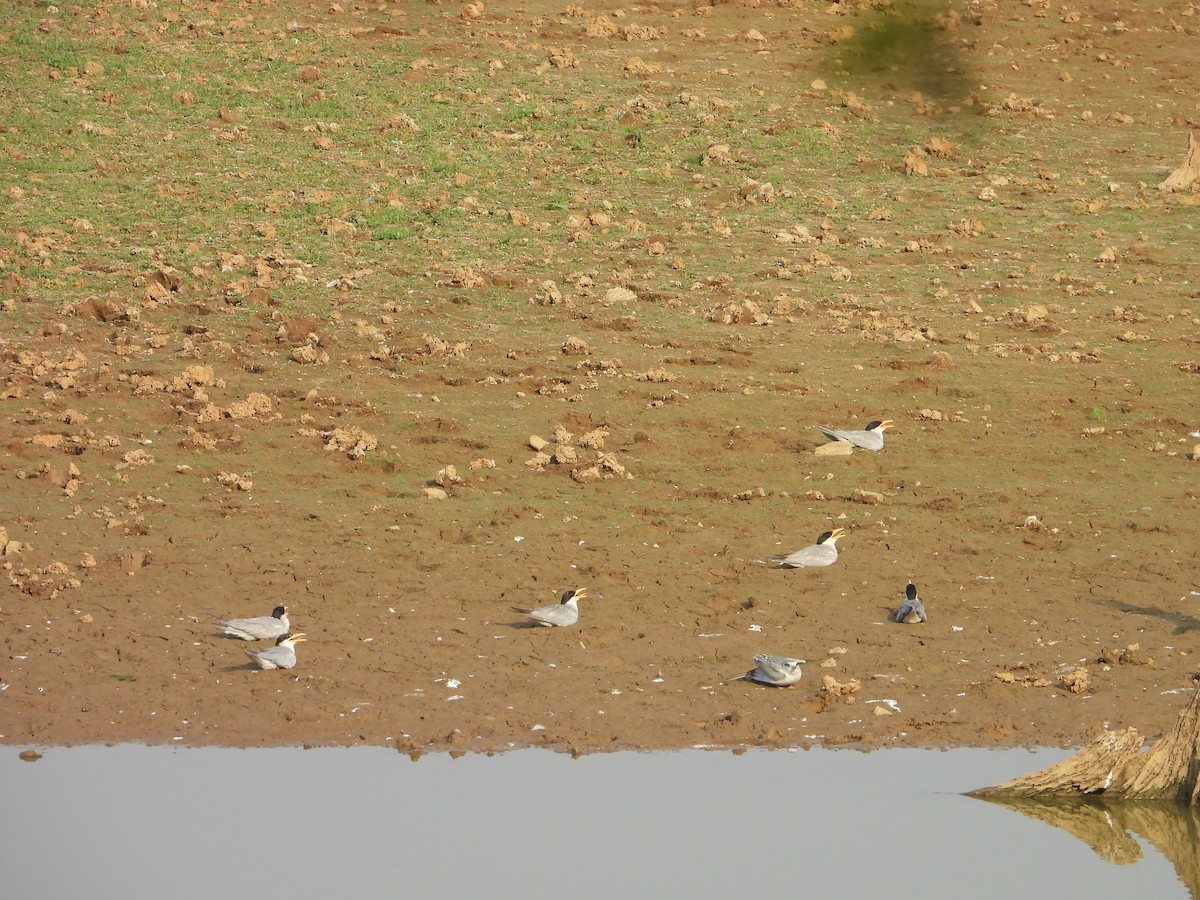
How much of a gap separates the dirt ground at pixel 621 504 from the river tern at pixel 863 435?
0.11 m

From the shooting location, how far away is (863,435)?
1320 centimetres

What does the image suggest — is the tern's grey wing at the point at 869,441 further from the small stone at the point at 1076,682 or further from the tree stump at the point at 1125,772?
the tree stump at the point at 1125,772

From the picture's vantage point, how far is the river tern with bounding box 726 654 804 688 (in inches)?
384

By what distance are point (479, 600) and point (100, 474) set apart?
3.31m

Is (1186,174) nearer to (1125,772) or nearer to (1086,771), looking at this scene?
(1125,772)

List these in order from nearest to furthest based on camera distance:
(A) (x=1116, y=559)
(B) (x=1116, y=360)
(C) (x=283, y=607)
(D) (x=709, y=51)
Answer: (C) (x=283, y=607), (A) (x=1116, y=559), (B) (x=1116, y=360), (D) (x=709, y=51)

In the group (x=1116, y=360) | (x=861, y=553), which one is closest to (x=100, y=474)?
(x=861, y=553)

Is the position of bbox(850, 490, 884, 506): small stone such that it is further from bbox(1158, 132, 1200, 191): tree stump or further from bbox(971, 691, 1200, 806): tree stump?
bbox(1158, 132, 1200, 191): tree stump

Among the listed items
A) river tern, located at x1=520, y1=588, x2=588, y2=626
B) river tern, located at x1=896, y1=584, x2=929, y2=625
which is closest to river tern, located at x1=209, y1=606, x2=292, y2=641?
river tern, located at x1=520, y1=588, x2=588, y2=626

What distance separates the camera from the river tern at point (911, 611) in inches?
418

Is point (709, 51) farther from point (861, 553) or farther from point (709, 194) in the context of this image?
point (861, 553)

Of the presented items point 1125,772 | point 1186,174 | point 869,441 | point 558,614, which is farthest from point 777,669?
point 1186,174

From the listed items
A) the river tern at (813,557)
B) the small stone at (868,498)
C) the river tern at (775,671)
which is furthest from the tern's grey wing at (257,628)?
the small stone at (868,498)

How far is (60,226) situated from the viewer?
16.7m
